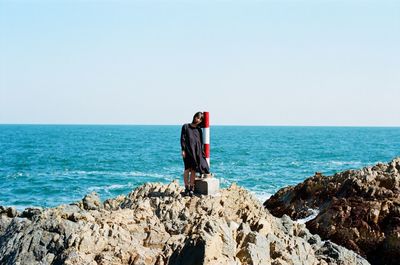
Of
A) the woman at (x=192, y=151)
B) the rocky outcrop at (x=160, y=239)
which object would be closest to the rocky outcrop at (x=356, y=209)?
the rocky outcrop at (x=160, y=239)

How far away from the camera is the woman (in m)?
11.3

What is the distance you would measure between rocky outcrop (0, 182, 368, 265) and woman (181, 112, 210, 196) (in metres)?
1.12

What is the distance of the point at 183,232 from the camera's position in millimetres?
8586

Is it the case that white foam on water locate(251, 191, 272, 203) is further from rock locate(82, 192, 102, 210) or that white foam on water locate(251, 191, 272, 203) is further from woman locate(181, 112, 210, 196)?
woman locate(181, 112, 210, 196)

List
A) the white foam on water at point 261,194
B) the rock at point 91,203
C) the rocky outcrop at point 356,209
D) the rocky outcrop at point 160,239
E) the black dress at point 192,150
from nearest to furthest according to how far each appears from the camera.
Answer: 1. the rocky outcrop at point 160,239
2. the black dress at point 192,150
3. the rock at point 91,203
4. the rocky outcrop at point 356,209
5. the white foam on water at point 261,194

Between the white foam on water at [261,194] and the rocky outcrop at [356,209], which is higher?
the rocky outcrop at [356,209]

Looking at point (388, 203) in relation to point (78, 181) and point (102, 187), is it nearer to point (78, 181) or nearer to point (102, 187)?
point (102, 187)

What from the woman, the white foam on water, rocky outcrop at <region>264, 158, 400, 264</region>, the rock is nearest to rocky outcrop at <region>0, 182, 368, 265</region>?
the woman

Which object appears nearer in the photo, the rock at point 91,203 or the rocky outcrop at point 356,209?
the rock at point 91,203

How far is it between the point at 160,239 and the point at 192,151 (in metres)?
3.34

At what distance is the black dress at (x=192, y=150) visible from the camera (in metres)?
11.3

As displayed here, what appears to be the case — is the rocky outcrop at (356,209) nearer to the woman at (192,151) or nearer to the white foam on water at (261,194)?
the woman at (192,151)

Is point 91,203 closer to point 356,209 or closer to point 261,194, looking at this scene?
point 356,209

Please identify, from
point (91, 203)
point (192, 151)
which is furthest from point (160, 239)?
point (91, 203)
